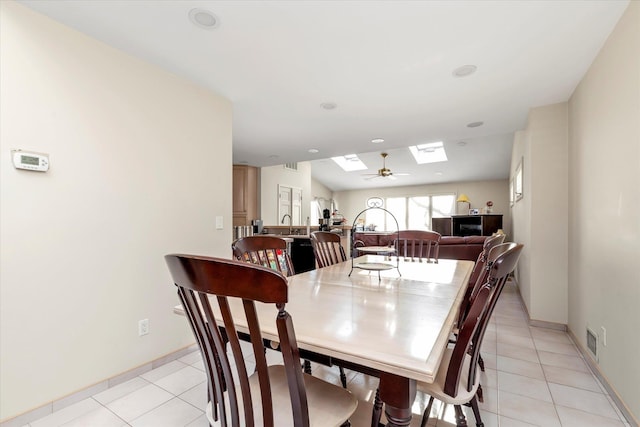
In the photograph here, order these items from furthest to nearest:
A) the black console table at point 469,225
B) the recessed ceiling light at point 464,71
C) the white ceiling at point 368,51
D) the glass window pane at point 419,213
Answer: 1. the glass window pane at point 419,213
2. the black console table at point 469,225
3. the recessed ceiling light at point 464,71
4. the white ceiling at point 368,51

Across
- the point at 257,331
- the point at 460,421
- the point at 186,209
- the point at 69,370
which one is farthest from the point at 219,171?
the point at 460,421

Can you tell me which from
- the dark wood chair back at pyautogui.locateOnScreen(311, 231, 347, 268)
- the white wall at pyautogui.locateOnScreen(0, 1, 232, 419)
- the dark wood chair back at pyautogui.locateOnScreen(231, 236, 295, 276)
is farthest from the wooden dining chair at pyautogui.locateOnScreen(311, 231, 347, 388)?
the white wall at pyautogui.locateOnScreen(0, 1, 232, 419)

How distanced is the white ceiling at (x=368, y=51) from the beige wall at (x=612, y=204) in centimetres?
23

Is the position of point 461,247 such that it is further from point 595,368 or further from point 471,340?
point 471,340

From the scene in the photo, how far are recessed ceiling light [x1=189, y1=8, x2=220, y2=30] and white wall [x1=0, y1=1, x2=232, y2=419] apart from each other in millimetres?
721

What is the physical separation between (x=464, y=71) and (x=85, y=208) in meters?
2.95

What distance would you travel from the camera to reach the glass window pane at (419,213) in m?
10.1

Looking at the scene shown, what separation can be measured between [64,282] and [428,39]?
279 cm

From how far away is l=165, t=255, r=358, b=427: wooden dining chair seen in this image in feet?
2.11

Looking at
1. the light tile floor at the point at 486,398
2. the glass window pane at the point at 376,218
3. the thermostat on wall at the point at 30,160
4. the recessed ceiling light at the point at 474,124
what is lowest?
the light tile floor at the point at 486,398

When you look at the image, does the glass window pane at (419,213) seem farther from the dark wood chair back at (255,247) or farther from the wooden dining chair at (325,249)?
the dark wood chair back at (255,247)

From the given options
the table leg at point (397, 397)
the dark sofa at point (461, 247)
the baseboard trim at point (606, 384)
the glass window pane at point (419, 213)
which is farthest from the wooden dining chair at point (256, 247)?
the glass window pane at point (419, 213)

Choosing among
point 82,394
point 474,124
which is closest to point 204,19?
point 82,394

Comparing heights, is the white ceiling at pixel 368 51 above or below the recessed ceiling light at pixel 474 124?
above
